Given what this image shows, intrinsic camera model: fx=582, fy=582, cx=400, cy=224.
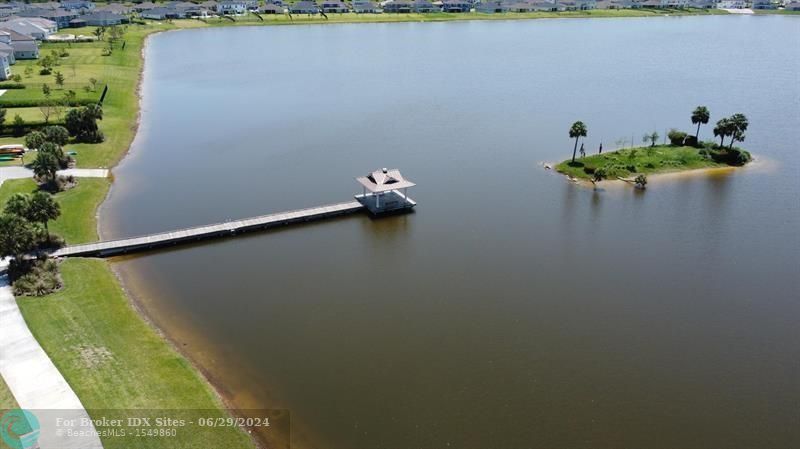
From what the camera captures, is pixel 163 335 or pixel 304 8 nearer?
pixel 163 335

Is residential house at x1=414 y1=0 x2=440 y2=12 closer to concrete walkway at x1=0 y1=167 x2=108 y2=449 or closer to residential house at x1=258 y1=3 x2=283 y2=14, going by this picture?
residential house at x1=258 y1=3 x2=283 y2=14

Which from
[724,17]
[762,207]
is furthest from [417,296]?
[724,17]

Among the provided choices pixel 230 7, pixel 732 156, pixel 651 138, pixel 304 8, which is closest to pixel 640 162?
pixel 651 138

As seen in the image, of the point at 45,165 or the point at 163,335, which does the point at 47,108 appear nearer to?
the point at 45,165

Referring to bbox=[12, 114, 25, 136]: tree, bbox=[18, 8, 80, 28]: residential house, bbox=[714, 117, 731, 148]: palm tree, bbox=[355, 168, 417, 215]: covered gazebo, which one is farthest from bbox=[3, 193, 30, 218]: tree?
bbox=[18, 8, 80, 28]: residential house

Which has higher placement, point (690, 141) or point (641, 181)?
point (690, 141)

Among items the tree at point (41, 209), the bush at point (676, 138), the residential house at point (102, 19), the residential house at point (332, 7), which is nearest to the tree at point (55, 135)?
the tree at point (41, 209)

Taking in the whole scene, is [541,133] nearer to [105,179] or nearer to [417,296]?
[417,296]
